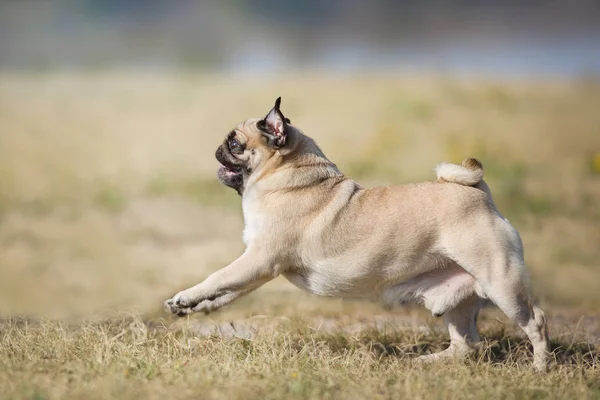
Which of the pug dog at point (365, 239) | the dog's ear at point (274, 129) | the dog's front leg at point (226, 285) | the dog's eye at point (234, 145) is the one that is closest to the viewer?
the dog's front leg at point (226, 285)

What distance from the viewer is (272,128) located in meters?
6.43

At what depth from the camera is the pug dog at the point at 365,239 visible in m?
6.09

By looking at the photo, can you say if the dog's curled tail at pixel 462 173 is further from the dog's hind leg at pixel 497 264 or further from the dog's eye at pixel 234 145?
the dog's eye at pixel 234 145

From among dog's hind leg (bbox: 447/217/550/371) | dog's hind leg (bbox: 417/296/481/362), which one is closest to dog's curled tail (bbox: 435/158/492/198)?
dog's hind leg (bbox: 447/217/550/371)

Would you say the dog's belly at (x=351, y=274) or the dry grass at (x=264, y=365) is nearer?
the dry grass at (x=264, y=365)

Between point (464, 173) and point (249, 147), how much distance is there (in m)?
1.84

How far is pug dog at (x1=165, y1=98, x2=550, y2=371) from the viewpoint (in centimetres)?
609

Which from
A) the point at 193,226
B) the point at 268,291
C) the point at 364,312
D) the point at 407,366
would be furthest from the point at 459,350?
the point at 193,226

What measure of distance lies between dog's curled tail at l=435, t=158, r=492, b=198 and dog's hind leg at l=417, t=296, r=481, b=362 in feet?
3.51

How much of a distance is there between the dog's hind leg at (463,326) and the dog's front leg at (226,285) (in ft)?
6.09

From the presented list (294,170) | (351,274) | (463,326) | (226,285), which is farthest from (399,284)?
(226,285)

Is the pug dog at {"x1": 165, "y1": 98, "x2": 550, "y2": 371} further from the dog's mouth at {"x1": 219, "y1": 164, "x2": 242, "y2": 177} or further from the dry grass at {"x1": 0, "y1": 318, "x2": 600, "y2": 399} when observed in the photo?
the dry grass at {"x1": 0, "y1": 318, "x2": 600, "y2": 399}

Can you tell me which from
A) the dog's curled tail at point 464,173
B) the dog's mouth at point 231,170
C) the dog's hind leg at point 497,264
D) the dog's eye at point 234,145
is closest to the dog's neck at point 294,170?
the dog's mouth at point 231,170

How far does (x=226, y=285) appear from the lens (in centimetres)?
589
